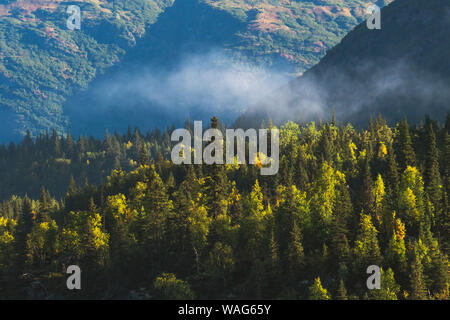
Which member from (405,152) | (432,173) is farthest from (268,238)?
(405,152)

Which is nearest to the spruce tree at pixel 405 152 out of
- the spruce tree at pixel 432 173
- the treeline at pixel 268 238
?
the treeline at pixel 268 238

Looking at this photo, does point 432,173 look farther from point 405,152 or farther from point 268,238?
point 268,238

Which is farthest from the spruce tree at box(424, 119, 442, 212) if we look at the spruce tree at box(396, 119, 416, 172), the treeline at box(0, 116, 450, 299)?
the spruce tree at box(396, 119, 416, 172)

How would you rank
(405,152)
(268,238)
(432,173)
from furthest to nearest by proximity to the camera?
(405,152) < (432,173) < (268,238)

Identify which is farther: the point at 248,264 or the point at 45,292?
the point at 45,292

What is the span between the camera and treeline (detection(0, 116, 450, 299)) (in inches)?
5118

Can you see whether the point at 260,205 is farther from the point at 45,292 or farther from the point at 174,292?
the point at 45,292

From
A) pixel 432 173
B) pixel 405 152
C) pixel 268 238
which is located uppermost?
pixel 405 152

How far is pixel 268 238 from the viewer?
143 m

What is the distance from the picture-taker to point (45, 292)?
158m

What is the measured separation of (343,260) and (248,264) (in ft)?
76.8

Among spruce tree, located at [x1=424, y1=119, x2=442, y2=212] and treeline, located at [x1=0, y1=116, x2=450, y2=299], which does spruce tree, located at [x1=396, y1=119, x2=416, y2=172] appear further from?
spruce tree, located at [x1=424, y1=119, x2=442, y2=212]

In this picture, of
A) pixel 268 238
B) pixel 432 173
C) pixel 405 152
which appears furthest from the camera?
pixel 405 152
